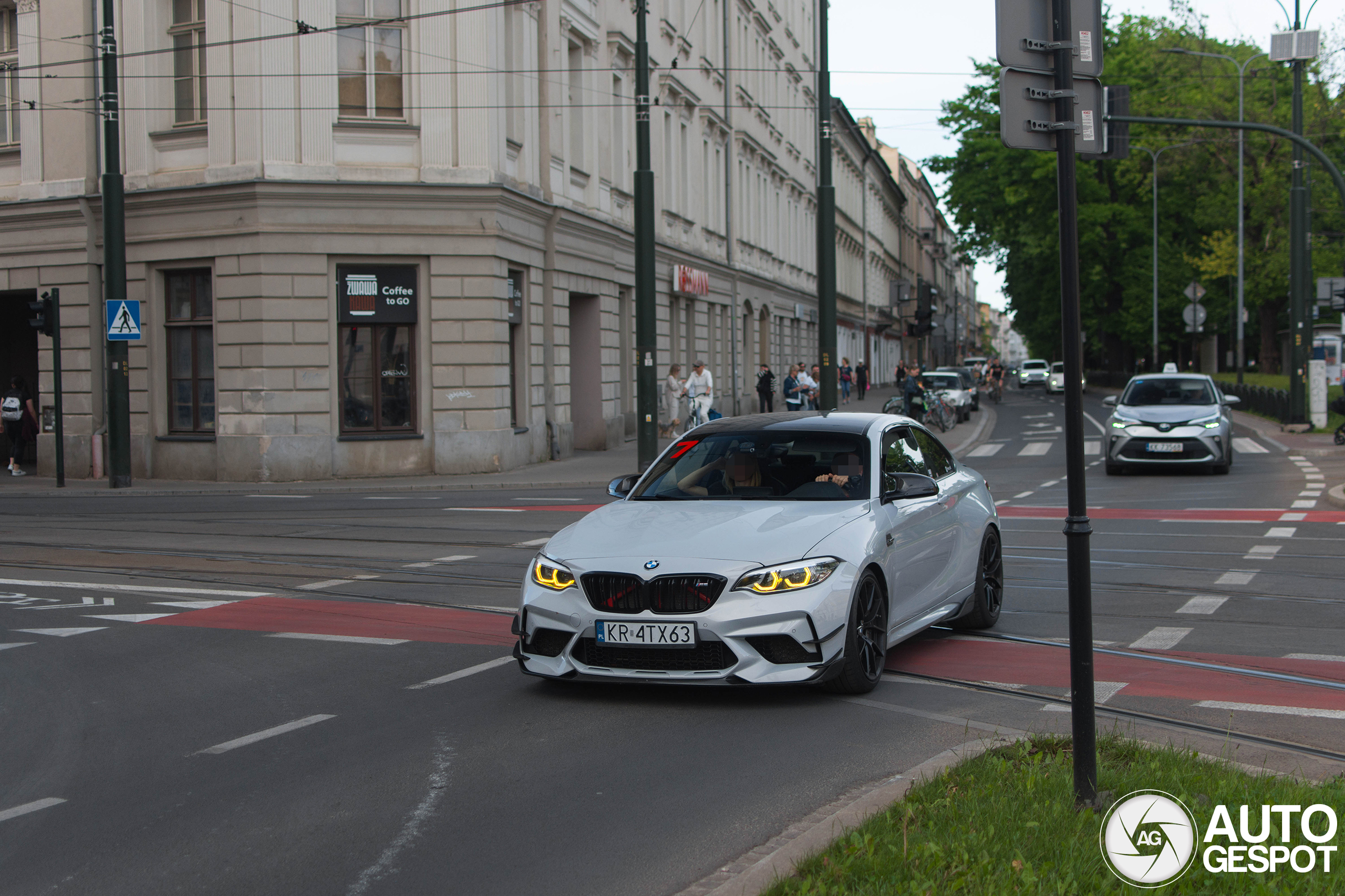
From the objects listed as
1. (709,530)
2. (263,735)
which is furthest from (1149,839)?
(263,735)

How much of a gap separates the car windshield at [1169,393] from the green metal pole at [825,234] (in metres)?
4.66

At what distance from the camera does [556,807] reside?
16.6 feet

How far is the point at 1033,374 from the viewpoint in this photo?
299ft

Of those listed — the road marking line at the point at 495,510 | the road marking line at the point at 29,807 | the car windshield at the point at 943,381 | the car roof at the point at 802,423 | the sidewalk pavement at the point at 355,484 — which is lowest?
the road marking line at the point at 29,807

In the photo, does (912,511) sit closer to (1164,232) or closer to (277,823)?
(277,823)

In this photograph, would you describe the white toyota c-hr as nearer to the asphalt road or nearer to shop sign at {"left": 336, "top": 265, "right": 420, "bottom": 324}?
the asphalt road

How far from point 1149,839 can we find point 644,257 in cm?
1942

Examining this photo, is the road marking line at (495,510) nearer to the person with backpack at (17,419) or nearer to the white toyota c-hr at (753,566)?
the white toyota c-hr at (753,566)

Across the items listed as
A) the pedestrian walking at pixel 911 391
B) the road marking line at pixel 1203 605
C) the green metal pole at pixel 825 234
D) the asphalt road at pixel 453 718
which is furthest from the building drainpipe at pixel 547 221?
the road marking line at pixel 1203 605

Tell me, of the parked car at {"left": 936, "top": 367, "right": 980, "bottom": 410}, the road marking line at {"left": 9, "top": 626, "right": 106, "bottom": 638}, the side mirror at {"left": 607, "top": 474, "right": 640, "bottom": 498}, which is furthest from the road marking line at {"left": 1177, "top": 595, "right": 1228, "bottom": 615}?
the parked car at {"left": 936, "top": 367, "right": 980, "bottom": 410}

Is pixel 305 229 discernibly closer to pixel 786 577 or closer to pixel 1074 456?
pixel 786 577

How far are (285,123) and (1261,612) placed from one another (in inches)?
730

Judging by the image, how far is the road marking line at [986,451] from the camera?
27969 mm

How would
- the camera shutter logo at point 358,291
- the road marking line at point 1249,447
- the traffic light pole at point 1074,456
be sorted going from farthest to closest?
the road marking line at point 1249,447, the camera shutter logo at point 358,291, the traffic light pole at point 1074,456
